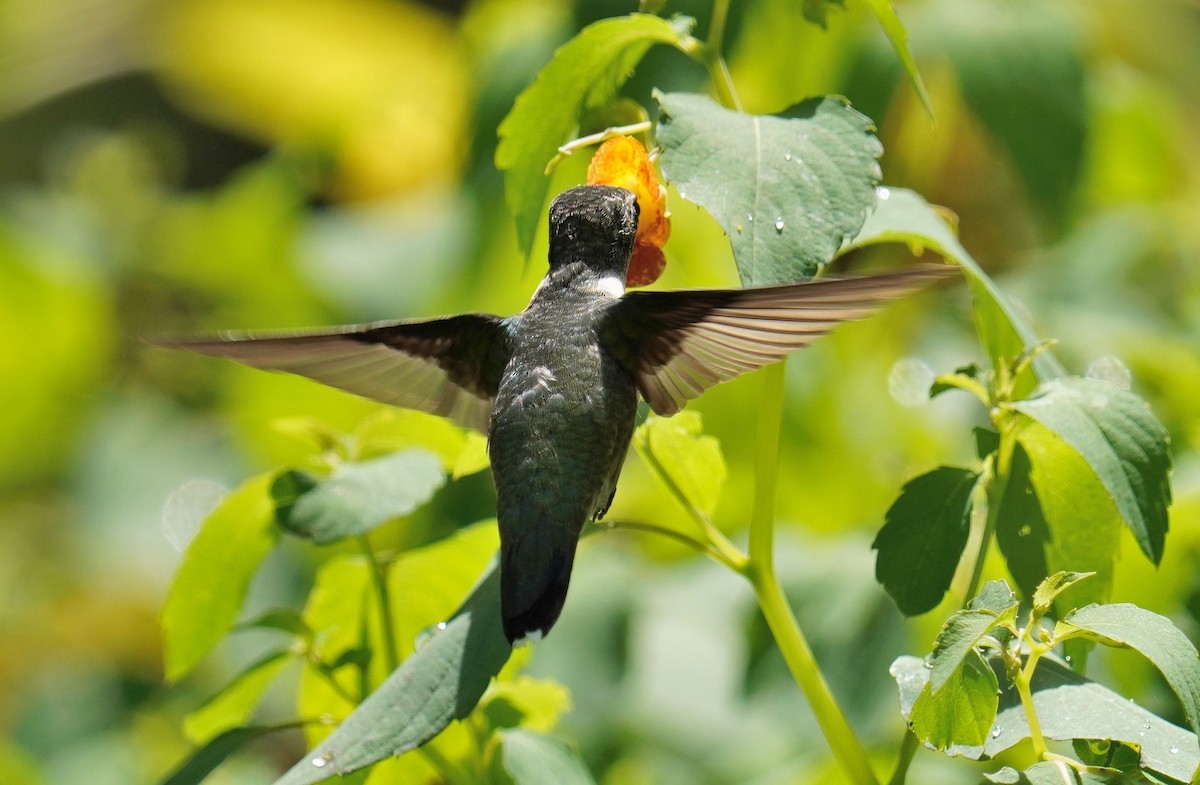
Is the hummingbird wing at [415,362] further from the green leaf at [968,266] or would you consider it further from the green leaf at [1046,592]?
the green leaf at [1046,592]

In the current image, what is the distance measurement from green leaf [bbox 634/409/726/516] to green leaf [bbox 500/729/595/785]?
0.23m

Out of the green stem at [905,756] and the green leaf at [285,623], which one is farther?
the green leaf at [285,623]

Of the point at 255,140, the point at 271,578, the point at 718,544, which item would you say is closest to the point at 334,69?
the point at 255,140

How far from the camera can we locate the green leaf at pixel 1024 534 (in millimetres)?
945

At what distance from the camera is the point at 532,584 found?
921 millimetres

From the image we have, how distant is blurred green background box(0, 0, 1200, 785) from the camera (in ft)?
5.42

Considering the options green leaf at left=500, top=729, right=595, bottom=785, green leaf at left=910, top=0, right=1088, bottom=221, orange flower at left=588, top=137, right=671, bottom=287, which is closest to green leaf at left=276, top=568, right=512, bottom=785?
green leaf at left=500, top=729, right=595, bottom=785

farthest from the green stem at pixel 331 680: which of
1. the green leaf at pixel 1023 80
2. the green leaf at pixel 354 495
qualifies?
the green leaf at pixel 1023 80

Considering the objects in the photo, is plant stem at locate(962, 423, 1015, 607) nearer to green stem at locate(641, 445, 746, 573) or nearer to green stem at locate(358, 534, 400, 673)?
green stem at locate(641, 445, 746, 573)

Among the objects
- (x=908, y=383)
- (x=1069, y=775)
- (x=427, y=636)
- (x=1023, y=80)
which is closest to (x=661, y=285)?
(x=1023, y=80)

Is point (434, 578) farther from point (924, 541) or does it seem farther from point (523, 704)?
point (924, 541)

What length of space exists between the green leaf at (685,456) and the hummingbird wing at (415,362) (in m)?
0.14

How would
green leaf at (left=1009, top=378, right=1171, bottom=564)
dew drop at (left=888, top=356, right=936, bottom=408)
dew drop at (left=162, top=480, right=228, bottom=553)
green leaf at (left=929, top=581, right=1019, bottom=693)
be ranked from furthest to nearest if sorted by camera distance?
dew drop at (left=888, top=356, right=936, bottom=408), dew drop at (left=162, top=480, right=228, bottom=553), green leaf at (left=1009, top=378, right=1171, bottom=564), green leaf at (left=929, top=581, right=1019, bottom=693)

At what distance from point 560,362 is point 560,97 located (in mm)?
201
